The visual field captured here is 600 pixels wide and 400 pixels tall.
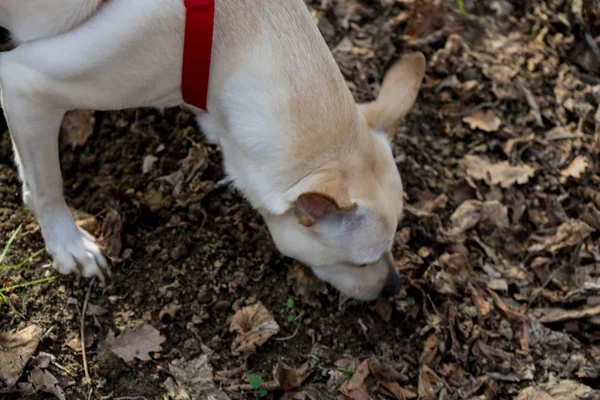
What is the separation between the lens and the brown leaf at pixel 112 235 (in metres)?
4.00

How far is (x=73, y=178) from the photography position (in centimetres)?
441

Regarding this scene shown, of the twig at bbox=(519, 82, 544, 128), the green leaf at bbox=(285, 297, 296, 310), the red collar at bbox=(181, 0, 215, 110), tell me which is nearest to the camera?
the red collar at bbox=(181, 0, 215, 110)

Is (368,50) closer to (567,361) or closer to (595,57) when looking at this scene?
(595,57)

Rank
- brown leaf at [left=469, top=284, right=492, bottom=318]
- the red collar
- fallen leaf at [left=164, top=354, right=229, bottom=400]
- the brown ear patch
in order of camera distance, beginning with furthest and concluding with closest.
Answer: brown leaf at [left=469, top=284, right=492, bottom=318]
fallen leaf at [left=164, top=354, right=229, bottom=400]
the red collar
the brown ear patch

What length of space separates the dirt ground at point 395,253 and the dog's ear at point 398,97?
1062 millimetres

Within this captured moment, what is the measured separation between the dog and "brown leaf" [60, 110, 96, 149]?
931mm

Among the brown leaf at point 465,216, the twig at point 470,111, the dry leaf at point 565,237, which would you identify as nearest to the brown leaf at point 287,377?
the brown leaf at point 465,216

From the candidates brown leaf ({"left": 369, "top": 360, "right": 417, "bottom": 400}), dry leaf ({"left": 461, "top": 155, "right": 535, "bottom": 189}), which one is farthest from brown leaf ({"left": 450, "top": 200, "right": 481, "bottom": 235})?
brown leaf ({"left": 369, "top": 360, "right": 417, "bottom": 400})

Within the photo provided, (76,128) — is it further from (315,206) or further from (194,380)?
(315,206)

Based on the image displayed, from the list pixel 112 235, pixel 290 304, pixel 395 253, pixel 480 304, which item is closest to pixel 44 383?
pixel 112 235

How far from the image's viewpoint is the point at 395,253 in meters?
4.45

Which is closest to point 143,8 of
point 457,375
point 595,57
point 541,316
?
point 457,375

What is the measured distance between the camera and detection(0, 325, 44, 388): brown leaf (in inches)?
128

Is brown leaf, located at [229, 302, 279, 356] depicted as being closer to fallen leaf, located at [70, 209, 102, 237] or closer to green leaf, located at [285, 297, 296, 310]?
green leaf, located at [285, 297, 296, 310]
